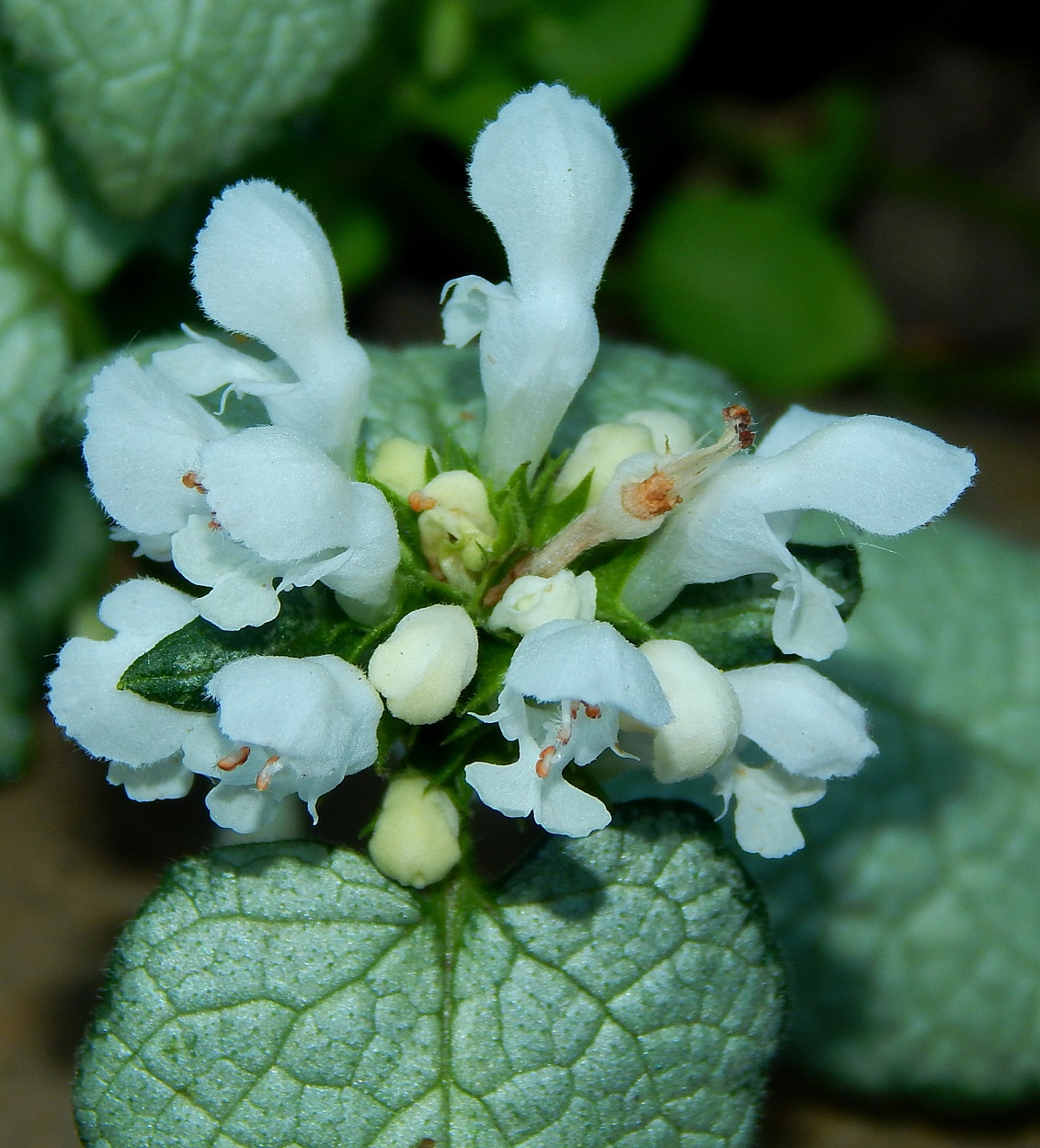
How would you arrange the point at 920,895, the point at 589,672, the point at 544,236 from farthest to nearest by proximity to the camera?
the point at 920,895, the point at 544,236, the point at 589,672

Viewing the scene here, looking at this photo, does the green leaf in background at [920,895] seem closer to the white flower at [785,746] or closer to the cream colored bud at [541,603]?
the white flower at [785,746]

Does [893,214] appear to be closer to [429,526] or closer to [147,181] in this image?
[147,181]

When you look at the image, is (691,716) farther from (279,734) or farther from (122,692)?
(122,692)

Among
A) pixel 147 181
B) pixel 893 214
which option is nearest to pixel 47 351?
pixel 147 181

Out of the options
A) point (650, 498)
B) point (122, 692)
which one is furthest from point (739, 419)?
point (122, 692)

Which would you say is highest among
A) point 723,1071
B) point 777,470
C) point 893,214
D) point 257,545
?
point 257,545
